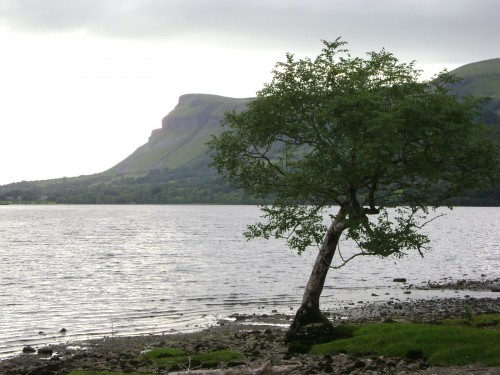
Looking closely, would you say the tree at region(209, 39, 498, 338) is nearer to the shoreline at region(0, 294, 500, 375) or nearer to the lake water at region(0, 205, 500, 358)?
the shoreline at region(0, 294, 500, 375)

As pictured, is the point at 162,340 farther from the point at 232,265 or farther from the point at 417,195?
the point at 232,265

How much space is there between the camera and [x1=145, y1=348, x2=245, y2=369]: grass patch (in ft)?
101

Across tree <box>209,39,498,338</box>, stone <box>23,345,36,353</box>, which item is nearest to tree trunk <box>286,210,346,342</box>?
tree <box>209,39,498,338</box>

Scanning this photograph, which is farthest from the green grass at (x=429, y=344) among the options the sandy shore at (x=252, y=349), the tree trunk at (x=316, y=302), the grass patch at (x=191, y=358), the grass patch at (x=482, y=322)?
the grass patch at (x=191, y=358)

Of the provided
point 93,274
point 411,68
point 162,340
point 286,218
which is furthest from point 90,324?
point 93,274

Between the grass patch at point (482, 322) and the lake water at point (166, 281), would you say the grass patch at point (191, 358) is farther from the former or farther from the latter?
the grass patch at point (482, 322)

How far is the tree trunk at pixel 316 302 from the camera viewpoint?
115 feet

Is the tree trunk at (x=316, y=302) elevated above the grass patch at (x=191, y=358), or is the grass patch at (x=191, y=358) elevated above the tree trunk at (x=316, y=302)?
the tree trunk at (x=316, y=302)

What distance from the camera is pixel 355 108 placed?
32.1 meters

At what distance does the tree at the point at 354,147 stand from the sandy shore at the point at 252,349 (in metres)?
4.76

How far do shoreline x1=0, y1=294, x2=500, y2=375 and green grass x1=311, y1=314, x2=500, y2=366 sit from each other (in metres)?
1.15

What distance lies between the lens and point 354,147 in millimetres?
32031

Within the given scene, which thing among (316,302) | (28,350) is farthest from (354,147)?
(28,350)

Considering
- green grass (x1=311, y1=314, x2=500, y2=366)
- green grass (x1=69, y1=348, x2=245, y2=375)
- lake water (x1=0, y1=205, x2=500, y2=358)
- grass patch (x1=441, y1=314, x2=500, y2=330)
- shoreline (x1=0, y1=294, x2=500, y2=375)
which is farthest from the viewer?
lake water (x1=0, y1=205, x2=500, y2=358)
